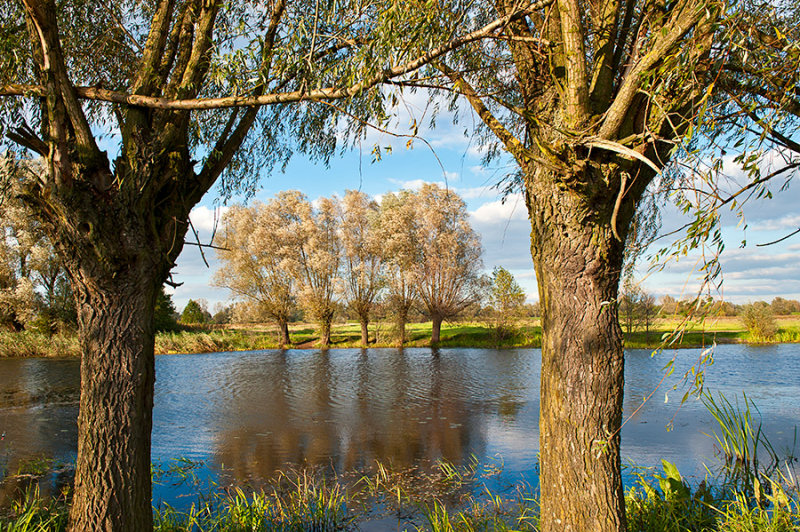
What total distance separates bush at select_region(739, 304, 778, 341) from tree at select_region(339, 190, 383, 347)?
70.2 ft

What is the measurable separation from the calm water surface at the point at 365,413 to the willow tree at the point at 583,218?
0.95 meters

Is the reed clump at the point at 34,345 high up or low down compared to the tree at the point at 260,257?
down

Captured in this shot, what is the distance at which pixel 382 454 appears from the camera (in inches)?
316

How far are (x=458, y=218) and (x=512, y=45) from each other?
25.3 m

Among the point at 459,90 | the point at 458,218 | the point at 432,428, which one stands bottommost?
the point at 432,428

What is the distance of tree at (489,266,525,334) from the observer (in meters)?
29.0

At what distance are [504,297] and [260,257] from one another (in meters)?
14.6

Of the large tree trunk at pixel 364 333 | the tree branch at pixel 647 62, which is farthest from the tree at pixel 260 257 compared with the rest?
the tree branch at pixel 647 62

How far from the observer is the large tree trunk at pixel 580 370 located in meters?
3.14

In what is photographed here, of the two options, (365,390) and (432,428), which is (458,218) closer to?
(365,390)

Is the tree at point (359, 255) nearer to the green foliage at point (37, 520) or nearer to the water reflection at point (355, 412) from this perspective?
the water reflection at point (355, 412)

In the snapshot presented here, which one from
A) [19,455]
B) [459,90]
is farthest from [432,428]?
[459,90]

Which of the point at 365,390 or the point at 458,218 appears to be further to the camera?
the point at 458,218

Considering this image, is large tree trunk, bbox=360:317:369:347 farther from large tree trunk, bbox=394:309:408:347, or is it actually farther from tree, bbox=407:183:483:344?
tree, bbox=407:183:483:344
